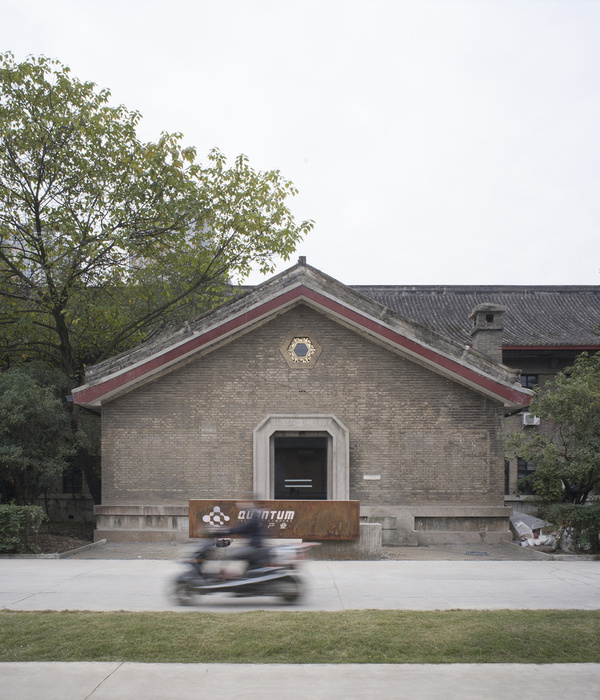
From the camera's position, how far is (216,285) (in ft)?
73.8

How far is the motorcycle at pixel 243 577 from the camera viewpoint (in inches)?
365

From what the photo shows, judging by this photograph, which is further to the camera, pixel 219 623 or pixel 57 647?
pixel 219 623

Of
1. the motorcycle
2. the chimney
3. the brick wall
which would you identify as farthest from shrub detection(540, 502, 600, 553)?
the motorcycle

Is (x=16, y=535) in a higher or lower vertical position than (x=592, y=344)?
lower

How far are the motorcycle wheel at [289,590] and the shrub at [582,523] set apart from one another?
26.9ft

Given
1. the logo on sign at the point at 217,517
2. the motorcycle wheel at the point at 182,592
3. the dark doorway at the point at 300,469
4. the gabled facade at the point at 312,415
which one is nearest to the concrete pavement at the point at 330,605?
the motorcycle wheel at the point at 182,592

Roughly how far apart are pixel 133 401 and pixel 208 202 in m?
6.73

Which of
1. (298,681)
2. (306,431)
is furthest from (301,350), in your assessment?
(298,681)

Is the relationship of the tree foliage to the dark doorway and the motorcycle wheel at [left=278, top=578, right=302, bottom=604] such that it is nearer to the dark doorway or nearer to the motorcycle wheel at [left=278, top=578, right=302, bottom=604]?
the dark doorway

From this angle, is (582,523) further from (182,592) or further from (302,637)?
(302,637)

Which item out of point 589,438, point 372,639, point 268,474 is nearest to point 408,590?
point 372,639

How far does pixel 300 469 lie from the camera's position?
1802 cm

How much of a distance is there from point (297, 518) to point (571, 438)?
7.69 metres

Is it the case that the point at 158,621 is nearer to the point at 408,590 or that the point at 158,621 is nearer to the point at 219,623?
the point at 219,623
